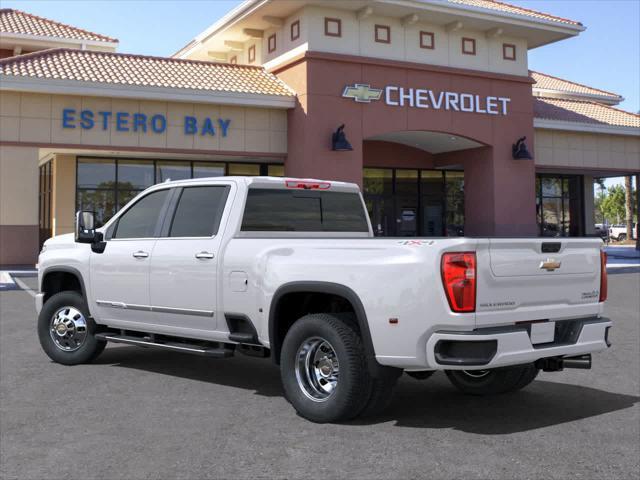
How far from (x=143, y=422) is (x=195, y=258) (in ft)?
5.73

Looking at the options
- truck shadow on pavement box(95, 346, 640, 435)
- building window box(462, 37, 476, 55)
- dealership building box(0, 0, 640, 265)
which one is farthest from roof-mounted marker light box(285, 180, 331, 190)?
building window box(462, 37, 476, 55)

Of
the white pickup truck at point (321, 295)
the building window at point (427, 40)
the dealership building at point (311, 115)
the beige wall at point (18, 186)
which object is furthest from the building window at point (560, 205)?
the white pickup truck at point (321, 295)

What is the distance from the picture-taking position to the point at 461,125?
28500mm

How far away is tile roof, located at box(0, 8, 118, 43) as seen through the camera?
3472 cm

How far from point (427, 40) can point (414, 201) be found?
7897mm

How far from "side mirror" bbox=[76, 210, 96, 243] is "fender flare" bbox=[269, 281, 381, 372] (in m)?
2.80

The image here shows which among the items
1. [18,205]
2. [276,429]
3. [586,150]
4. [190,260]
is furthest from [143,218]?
[586,150]

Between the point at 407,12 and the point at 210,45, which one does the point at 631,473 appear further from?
the point at 210,45

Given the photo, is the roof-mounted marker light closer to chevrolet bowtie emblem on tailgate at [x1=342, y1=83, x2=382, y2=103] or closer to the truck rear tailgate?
the truck rear tailgate

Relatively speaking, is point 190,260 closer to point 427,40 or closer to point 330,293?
point 330,293

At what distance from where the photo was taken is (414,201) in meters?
33.4

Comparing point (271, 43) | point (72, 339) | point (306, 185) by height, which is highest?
point (271, 43)

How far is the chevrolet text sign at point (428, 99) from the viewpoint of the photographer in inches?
1044

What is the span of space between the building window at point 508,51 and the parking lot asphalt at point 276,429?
23631 millimetres
